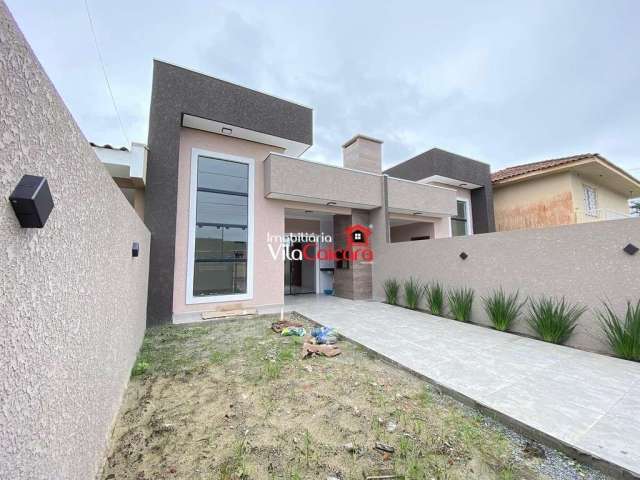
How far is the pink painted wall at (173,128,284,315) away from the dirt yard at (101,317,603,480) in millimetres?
3454

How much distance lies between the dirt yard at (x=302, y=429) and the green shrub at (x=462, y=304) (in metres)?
3.74

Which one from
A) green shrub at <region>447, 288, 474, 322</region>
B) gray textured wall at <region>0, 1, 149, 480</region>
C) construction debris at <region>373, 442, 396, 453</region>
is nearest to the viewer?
gray textured wall at <region>0, 1, 149, 480</region>

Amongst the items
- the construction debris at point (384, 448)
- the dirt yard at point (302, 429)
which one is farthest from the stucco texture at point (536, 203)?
the construction debris at point (384, 448)

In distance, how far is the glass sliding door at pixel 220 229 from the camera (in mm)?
7418

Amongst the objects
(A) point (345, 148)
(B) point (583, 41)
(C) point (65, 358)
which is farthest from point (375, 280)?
(B) point (583, 41)

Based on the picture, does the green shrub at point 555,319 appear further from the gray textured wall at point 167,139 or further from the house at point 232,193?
the gray textured wall at point 167,139

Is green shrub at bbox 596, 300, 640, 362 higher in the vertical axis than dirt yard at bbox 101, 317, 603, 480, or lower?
higher

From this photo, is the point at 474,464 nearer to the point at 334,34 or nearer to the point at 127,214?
the point at 127,214

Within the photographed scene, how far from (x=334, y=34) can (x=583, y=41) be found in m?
9.11

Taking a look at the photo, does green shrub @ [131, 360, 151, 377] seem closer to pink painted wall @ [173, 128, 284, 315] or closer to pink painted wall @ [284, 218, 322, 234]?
pink painted wall @ [173, 128, 284, 315]

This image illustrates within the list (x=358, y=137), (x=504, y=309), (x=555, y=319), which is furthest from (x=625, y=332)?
(x=358, y=137)

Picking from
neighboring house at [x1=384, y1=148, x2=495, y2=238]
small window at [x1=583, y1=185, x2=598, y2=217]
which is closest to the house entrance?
neighboring house at [x1=384, y1=148, x2=495, y2=238]

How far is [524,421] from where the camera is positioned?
2510mm

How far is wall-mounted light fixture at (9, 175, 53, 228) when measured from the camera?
89 centimetres
